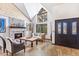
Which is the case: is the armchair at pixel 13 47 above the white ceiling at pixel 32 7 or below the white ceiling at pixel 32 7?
below

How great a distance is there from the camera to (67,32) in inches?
88.9

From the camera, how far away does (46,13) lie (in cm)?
224

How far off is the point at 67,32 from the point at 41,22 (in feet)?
2.07

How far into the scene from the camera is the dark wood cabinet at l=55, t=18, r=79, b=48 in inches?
86.8

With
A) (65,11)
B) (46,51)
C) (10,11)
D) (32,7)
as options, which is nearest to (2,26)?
(10,11)

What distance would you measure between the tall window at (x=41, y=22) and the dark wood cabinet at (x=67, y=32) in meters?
0.27

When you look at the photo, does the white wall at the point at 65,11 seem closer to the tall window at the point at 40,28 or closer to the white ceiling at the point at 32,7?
the white ceiling at the point at 32,7

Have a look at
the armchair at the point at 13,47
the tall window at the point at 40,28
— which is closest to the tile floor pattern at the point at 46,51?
the armchair at the point at 13,47

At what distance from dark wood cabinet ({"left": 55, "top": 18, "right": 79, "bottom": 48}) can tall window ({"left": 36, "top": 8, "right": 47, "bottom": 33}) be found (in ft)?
0.89

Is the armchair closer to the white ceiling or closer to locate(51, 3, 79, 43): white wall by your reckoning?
the white ceiling

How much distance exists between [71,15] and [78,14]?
0.16 m

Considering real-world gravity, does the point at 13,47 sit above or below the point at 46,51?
above

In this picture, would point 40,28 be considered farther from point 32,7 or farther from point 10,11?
point 10,11

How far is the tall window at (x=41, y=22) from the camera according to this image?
2.26m
